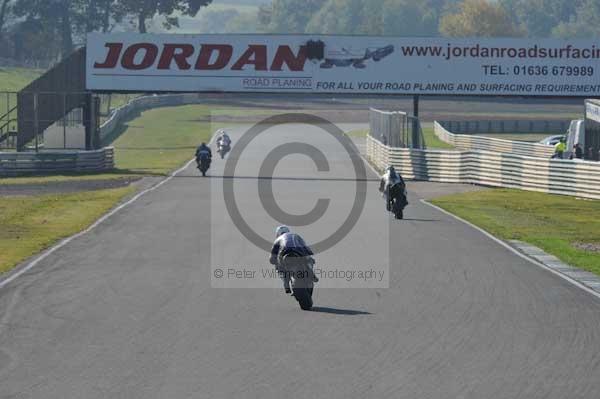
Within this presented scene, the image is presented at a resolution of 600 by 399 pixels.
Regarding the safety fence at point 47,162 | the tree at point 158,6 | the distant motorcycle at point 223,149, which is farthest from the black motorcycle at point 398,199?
the tree at point 158,6

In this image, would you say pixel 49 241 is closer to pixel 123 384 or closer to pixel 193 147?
pixel 123 384

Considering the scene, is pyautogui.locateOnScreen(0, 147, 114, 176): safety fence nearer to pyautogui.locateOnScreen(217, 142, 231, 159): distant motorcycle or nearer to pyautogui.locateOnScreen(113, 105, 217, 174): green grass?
pyautogui.locateOnScreen(113, 105, 217, 174): green grass

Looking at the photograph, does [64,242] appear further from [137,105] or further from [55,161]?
[137,105]

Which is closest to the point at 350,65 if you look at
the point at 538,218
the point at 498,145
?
the point at 538,218

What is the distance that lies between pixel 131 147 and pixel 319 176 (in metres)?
23.4

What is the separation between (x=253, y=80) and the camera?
4919cm

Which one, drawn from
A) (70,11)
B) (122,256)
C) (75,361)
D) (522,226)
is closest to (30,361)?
(75,361)

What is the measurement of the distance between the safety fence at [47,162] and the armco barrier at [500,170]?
12057mm

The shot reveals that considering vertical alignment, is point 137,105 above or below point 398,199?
above

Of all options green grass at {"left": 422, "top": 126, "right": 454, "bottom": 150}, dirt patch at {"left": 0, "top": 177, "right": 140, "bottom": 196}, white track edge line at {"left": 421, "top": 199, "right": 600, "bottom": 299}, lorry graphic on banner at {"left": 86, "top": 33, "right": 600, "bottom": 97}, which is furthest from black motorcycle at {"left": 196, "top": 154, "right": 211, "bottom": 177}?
green grass at {"left": 422, "top": 126, "right": 454, "bottom": 150}

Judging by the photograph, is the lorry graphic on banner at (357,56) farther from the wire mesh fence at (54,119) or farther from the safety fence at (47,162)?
the safety fence at (47,162)

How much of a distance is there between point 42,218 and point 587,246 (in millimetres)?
13475

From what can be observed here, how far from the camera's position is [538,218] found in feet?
108

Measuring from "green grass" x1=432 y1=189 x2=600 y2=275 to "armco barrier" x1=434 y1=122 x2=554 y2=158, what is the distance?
17.7 metres
